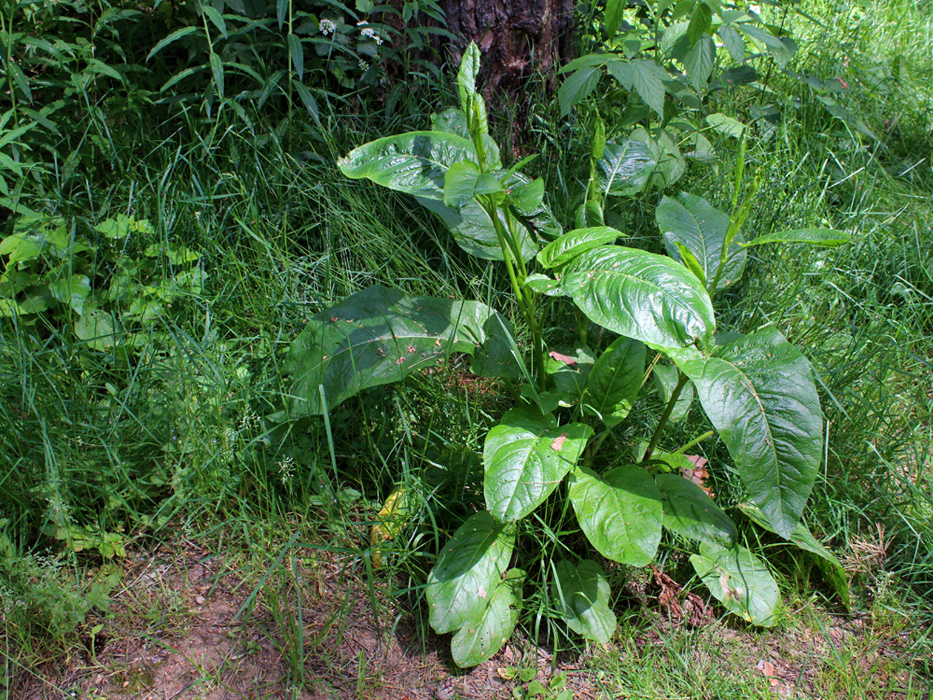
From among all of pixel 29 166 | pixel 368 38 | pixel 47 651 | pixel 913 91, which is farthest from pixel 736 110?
pixel 47 651

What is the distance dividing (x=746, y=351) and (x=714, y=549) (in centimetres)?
60

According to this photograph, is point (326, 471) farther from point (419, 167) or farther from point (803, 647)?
point (803, 647)

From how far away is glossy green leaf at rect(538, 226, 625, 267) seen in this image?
1629mm

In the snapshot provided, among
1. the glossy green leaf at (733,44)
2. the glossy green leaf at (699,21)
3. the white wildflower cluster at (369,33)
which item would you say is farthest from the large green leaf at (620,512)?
the white wildflower cluster at (369,33)

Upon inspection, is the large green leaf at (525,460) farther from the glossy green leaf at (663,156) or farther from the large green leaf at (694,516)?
the glossy green leaf at (663,156)

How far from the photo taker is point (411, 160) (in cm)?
176

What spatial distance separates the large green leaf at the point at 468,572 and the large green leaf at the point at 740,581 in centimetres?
53

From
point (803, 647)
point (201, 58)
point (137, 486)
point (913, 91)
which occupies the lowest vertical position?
point (803, 647)

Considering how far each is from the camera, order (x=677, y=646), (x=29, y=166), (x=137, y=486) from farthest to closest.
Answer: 1. (x=29, y=166)
2. (x=137, y=486)
3. (x=677, y=646)

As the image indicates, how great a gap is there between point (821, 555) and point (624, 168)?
1248mm

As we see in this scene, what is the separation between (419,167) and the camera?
69.2 inches

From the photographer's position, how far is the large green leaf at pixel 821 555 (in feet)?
5.77

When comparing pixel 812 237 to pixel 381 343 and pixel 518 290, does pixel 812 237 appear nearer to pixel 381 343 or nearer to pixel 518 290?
pixel 518 290

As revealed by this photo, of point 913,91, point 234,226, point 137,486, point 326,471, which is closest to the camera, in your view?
point 137,486
